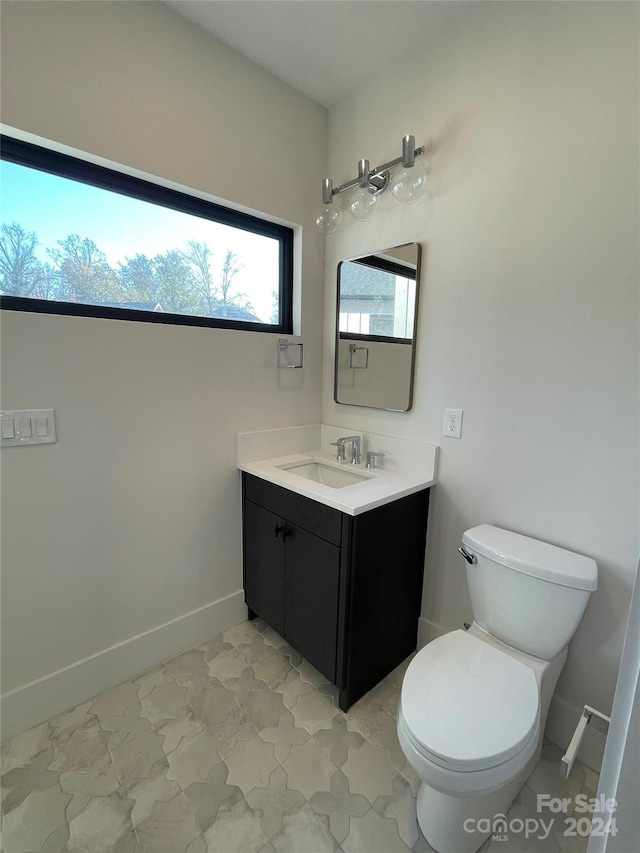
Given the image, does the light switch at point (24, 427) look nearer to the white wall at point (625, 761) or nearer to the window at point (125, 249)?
the window at point (125, 249)

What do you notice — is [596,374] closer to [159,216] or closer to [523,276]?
[523,276]

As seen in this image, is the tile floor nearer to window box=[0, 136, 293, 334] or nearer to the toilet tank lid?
the toilet tank lid

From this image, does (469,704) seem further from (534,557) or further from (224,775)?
(224,775)

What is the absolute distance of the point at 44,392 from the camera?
4.27ft

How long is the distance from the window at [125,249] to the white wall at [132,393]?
0.09m

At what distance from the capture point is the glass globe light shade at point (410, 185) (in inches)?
60.2

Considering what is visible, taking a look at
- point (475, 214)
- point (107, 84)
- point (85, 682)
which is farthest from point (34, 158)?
point (85, 682)

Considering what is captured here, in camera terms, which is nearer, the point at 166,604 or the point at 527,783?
the point at 527,783

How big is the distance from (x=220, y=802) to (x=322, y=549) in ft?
2.71

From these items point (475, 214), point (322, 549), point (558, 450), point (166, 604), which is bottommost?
point (166, 604)

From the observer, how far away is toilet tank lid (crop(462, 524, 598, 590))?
116 cm

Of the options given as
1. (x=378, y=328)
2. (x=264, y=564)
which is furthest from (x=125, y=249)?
(x=264, y=564)

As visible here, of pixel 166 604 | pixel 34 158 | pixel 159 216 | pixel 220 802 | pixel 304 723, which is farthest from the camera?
pixel 166 604

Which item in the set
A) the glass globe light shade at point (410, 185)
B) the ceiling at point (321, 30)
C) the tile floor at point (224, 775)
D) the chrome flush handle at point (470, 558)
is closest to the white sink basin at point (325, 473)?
the chrome flush handle at point (470, 558)
